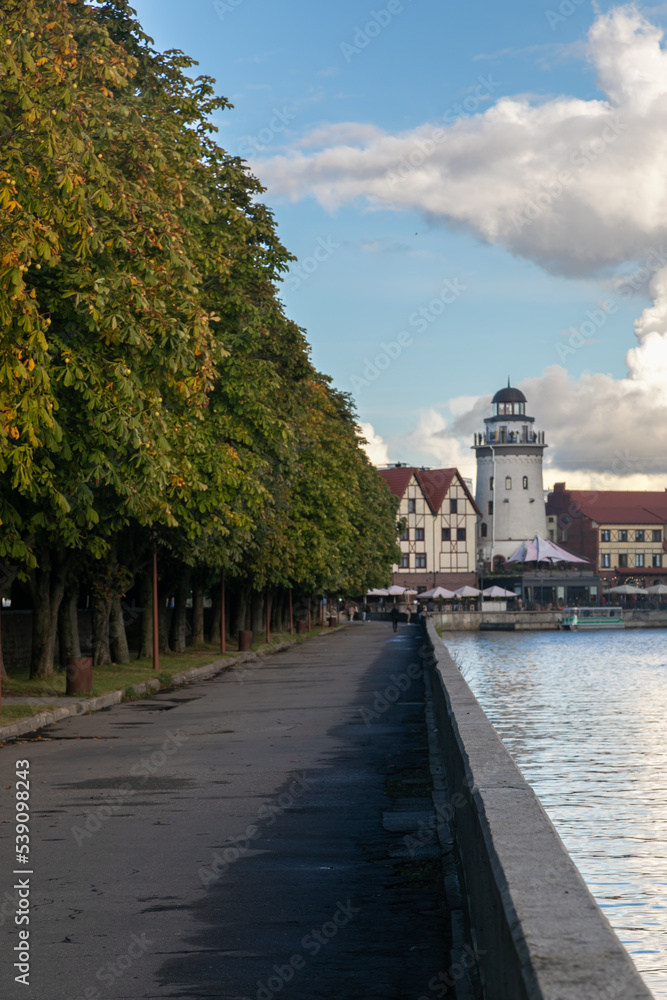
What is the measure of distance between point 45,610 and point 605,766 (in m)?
11.8

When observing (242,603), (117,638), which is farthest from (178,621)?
(242,603)

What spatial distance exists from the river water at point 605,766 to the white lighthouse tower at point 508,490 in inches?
2673

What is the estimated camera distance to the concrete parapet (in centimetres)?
337

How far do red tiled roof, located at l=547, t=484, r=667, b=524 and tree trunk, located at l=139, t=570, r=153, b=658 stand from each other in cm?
10737

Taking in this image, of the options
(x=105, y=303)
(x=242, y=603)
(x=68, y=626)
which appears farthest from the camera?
(x=242, y=603)

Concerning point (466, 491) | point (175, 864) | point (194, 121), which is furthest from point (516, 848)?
point (466, 491)

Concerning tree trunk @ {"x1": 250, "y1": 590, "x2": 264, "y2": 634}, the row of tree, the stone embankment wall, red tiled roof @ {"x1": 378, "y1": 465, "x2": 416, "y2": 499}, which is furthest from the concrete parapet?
red tiled roof @ {"x1": 378, "y1": 465, "x2": 416, "y2": 499}

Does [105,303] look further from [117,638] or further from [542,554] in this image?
[542,554]

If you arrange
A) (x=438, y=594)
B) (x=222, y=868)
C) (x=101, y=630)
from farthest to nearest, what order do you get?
(x=438, y=594) → (x=101, y=630) → (x=222, y=868)

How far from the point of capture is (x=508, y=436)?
125312mm

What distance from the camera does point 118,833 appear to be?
385 inches

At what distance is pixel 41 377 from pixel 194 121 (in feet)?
53.4

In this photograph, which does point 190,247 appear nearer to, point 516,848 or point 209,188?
point 209,188

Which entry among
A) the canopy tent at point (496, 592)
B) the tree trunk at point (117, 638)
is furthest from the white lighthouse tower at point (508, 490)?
the tree trunk at point (117, 638)
